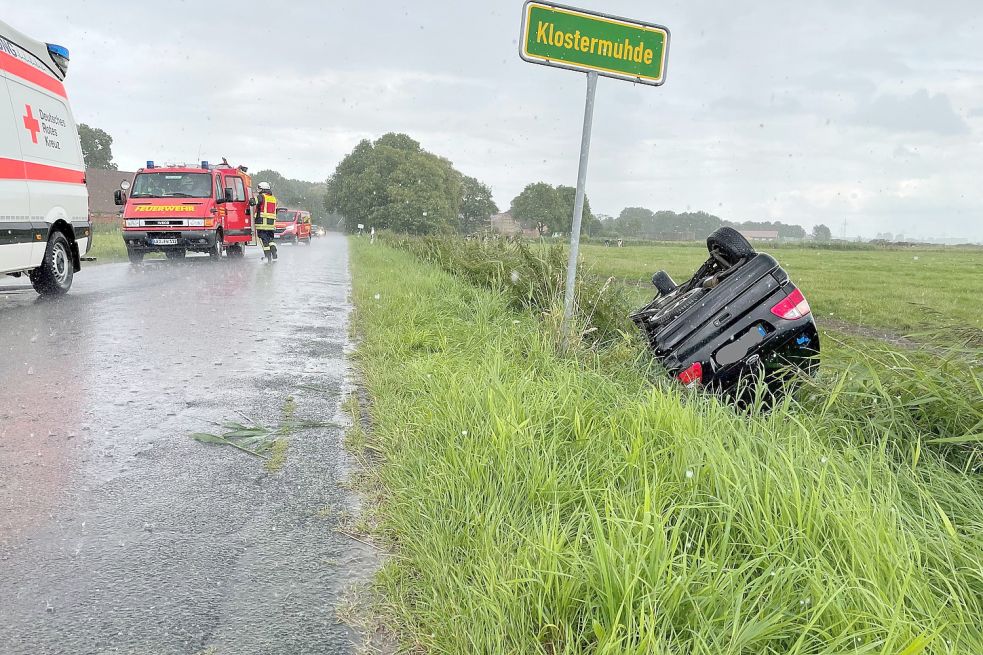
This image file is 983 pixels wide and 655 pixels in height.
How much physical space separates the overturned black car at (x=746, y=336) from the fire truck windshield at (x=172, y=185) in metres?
17.1

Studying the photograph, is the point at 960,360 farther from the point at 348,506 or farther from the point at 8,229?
the point at 8,229

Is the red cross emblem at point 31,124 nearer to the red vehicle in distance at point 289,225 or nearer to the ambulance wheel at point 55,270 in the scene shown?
the ambulance wheel at point 55,270

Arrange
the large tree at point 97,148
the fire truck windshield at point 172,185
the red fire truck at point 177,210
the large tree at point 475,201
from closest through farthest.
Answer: the red fire truck at point 177,210, the fire truck windshield at point 172,185, the large tree at point 97,148, the large tree at point 475,201

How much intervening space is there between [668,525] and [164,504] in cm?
227

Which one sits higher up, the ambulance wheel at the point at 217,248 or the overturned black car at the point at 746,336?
the overturned black car at the point at 746,336

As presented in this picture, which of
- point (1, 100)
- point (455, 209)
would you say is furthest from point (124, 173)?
point (1, 100)

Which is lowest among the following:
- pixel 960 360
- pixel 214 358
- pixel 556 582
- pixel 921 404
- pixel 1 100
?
pixel 214 358

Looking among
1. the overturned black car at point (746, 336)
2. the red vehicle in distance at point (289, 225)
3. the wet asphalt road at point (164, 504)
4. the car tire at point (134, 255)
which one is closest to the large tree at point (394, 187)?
the red vehicle in distance at point (289, 225)

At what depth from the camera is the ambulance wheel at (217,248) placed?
18.3 m

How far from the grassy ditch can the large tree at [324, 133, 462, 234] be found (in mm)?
66527

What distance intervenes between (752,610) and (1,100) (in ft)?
31.9

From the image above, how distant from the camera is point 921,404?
10.8ft

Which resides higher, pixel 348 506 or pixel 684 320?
pixel 684 320

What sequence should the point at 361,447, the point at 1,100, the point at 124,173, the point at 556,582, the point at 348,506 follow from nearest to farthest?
1. the point at 556,582
2. the point at 348,506
3. the point at 361,447
4. the point at 1,100
5. the point at 124,173
